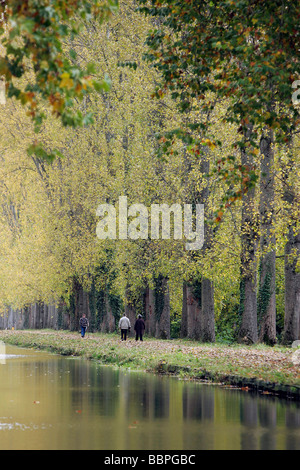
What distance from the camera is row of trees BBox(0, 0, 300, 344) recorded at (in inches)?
637

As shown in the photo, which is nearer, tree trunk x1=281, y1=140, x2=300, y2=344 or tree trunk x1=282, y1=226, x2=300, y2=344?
tree trunk x1=281, y1=140, x2=300, y2=344

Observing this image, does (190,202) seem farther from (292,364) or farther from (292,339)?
(292,364)

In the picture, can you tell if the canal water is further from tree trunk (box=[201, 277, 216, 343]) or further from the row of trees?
tree trunk (box=[201, 277, 216, 343])

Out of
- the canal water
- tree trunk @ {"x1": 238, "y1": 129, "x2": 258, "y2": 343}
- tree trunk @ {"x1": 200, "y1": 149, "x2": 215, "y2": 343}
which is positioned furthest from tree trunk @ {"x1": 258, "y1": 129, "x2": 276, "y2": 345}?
the canal water

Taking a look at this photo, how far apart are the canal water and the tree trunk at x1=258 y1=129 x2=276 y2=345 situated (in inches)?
434

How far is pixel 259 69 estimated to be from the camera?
14.6 metres

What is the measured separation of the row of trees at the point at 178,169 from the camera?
16.2 metres

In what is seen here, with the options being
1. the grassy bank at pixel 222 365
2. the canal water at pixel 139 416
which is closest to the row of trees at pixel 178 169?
the grassy bank at pixel 222 365

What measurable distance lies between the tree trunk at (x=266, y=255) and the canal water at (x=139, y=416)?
1102 cm

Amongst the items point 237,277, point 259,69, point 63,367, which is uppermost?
point 259,69

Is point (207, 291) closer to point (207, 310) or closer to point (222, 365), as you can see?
point (207, 310)
